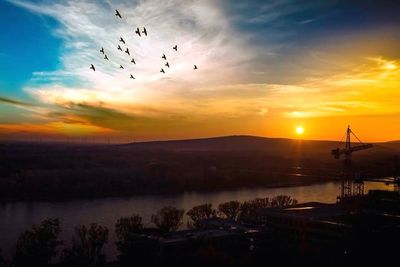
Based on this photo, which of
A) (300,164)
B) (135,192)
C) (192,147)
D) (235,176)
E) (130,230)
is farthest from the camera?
(192,147)

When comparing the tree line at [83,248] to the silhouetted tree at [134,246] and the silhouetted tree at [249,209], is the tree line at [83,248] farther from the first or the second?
the silhouetted tree at [249,209]

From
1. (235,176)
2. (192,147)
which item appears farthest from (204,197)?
(192,147)

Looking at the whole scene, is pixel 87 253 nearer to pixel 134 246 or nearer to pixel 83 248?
pixel 83 248

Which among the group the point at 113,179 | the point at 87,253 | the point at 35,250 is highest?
the point at 113,179

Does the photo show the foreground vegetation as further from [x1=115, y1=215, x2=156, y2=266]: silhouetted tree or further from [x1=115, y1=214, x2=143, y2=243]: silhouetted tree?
[x1=115, y1=215, x2=156, y2=266]: silhouetted tree

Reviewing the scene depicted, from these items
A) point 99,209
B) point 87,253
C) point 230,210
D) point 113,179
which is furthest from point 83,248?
point 113,179

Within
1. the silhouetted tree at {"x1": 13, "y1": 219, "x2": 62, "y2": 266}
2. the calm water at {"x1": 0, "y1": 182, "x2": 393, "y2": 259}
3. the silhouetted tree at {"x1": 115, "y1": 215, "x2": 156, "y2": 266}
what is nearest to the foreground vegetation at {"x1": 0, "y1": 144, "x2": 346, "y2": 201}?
the calm water at {"x1": 0, "y1": 182, "x2": 393, "y2": 259}

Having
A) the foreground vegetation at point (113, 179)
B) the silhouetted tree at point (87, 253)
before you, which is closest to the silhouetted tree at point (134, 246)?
the silhouetted tree at point (87, 253)

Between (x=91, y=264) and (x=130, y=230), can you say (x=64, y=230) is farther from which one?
(x=91, y=264)
